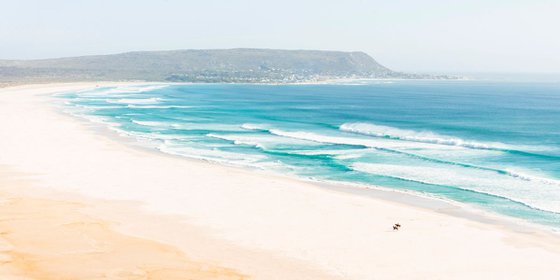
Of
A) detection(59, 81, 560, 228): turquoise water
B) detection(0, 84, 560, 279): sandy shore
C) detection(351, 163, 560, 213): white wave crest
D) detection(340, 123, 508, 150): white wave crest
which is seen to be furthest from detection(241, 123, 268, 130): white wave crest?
detection(0, 84, 560, 279): sandy shore

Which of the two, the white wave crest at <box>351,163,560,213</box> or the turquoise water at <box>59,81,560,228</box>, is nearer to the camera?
the white wave crest at <box>351,163,560,213</box>

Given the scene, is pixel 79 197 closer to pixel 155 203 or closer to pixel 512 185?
pixel 155 203

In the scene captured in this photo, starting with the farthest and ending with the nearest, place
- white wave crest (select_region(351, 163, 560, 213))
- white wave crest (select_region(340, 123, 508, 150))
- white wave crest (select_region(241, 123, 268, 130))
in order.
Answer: white wave crest (select_region(241, 123, 268, 130)) → white wave crest (select_region(340, 123, 508, 150)) → white wave crest (select_region(351, 163, 560, 213))

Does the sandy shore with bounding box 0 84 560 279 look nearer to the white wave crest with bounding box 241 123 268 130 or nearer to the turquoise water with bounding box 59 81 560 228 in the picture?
the turquoise water with bounding box 59 81 560 228

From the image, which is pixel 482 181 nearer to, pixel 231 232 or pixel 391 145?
pixel 391 145

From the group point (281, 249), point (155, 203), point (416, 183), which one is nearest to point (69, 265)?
point (281, 249)

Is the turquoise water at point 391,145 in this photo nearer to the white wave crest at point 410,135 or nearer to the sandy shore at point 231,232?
the white wave crest at point 410,135

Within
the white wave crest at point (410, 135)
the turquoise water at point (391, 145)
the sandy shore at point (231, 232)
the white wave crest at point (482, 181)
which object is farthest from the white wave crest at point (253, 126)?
the sandy shore at point (231, 232)

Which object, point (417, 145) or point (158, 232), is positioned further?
point (417, 145)
